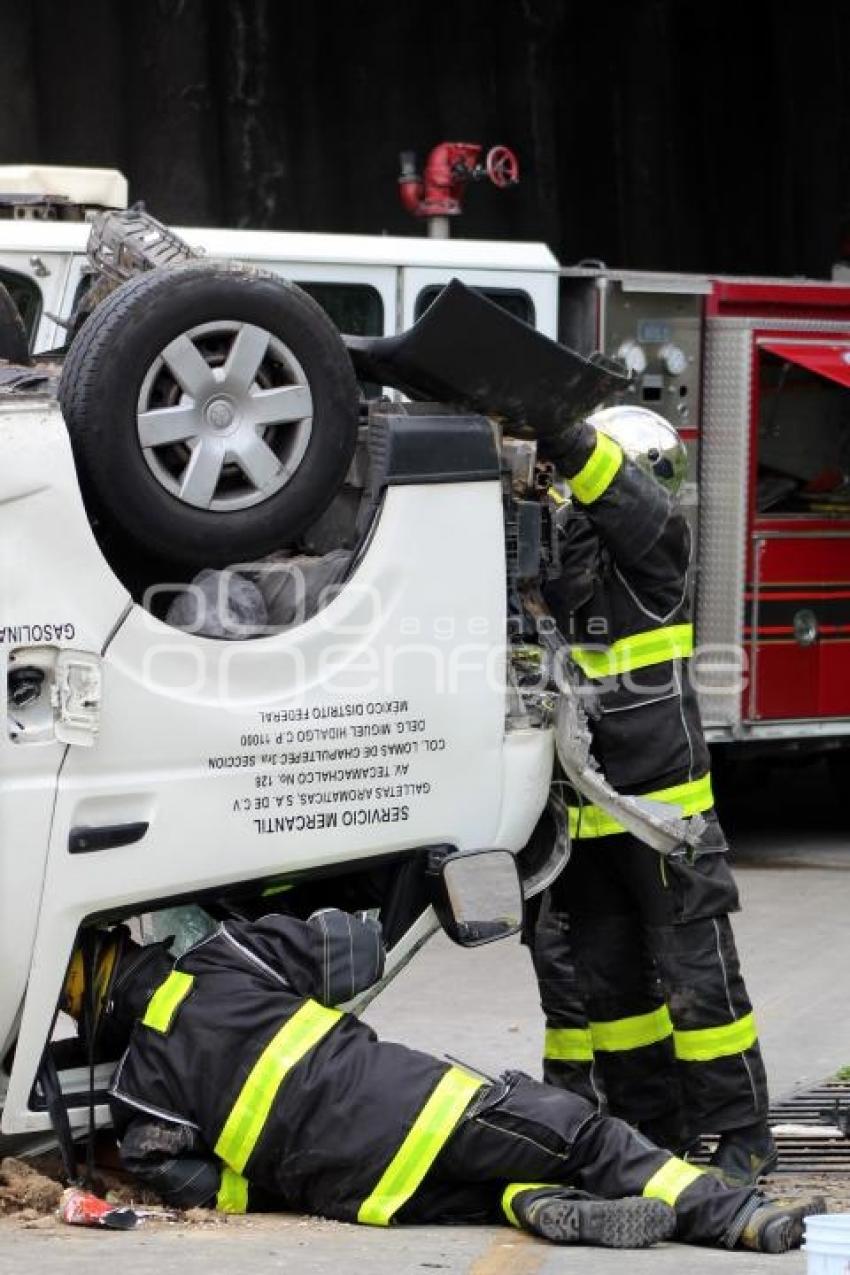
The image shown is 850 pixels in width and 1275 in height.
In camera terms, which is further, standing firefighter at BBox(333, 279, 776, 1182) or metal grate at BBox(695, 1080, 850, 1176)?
metal grate at BBox(695, 1080, 850, 1176)

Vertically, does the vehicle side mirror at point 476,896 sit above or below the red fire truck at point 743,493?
below

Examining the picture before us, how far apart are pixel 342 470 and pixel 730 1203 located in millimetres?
1599

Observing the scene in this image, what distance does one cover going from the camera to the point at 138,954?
15.2 ft

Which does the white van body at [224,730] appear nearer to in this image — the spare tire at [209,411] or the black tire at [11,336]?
the spare tire at [209,411]

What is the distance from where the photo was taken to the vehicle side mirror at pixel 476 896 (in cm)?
482

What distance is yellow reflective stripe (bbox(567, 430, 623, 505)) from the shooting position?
203 inches

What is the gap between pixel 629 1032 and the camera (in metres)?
5.61

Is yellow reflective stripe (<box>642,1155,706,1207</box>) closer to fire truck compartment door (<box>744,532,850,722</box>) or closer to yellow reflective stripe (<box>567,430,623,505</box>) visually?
yellow reflective stripe (<box>567,430,623,505</box>)

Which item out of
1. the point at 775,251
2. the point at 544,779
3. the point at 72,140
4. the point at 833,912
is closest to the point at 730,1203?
the point at 544,779

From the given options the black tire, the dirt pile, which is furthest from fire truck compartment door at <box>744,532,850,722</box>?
the dirt pile

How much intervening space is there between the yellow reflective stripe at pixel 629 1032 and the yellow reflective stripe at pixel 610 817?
1.61 ft

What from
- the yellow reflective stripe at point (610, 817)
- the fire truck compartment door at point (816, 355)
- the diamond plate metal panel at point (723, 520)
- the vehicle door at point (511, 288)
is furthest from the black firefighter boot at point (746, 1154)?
the fire truck compartment door at point (816, 355)

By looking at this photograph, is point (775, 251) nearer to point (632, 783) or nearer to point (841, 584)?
point (841, 584)

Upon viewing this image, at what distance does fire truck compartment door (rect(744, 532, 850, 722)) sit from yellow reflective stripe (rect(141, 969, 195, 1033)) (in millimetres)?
5539
